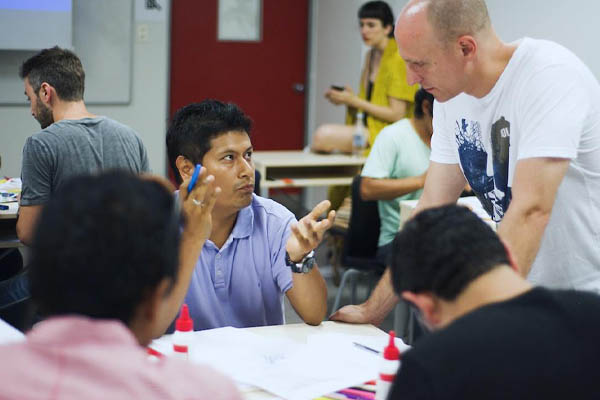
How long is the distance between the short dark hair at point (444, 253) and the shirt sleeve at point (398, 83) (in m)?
3.83

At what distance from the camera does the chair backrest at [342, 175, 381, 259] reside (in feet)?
12.6

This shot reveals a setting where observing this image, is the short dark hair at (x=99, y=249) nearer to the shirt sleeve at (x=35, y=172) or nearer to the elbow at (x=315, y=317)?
the elbow at (x=315, y=317)

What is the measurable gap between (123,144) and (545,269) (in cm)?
199

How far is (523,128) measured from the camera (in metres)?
1.86

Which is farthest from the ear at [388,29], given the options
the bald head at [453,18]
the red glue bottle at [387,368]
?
the red glue bottle at [387,368]

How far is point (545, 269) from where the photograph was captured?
198 cm

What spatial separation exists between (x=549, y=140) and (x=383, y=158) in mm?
2064

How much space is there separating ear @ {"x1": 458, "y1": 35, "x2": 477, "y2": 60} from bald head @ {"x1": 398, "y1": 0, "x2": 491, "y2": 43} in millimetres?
12

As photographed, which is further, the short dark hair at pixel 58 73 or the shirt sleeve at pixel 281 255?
the short dark hair at pixel 58 73

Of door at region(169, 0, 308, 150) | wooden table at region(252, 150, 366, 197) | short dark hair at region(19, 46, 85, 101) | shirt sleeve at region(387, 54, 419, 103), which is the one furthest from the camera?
door at region(169, 0, 308, 150)

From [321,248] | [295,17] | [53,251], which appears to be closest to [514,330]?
[53,251]

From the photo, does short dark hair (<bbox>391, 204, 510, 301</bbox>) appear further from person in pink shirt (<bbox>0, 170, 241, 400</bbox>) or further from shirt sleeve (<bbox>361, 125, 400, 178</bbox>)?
shirt sleeve (<bbox>361, 125, 400, 178</bbox>)

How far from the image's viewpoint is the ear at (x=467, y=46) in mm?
1893

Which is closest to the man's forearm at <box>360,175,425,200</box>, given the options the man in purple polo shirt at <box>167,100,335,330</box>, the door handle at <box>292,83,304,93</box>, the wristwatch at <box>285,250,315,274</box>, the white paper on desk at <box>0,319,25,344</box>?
the man in purple polo shirt at <box>167,100,335,330</box>
